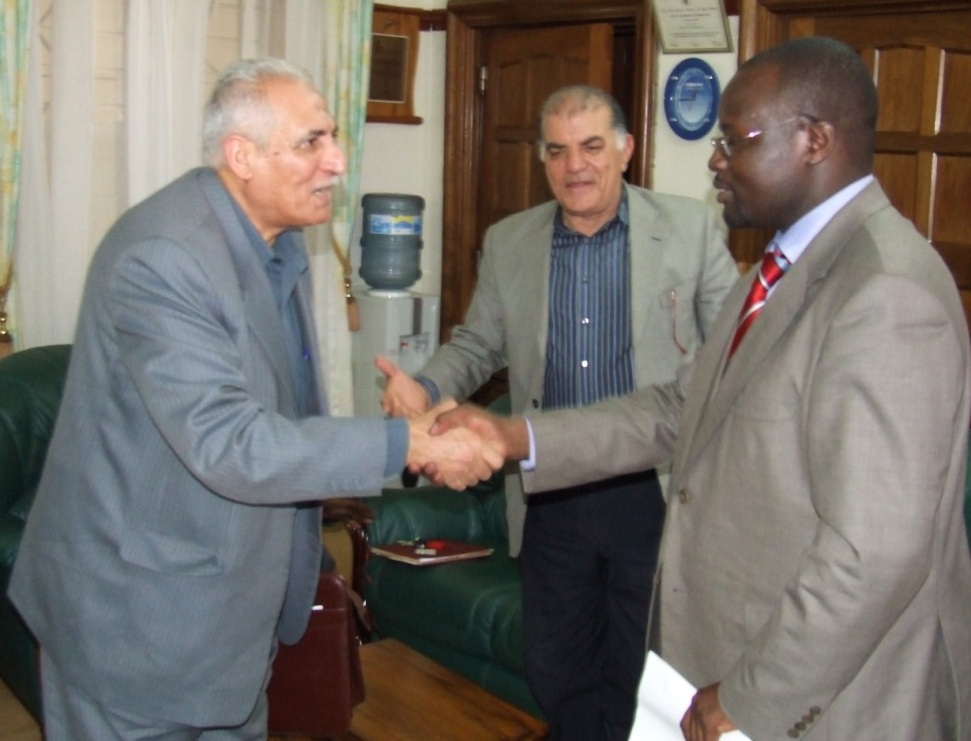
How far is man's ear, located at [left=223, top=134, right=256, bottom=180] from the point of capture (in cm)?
201

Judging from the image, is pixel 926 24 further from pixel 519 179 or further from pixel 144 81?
pixel 144 81

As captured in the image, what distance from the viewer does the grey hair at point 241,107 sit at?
2018 mm

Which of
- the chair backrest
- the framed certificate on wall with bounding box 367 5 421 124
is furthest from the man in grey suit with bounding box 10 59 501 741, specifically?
the framed certificate on wall with bounding box 367 5 421 124

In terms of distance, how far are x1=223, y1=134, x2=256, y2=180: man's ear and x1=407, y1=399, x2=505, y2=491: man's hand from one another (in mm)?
532

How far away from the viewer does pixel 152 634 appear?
6.08 ft

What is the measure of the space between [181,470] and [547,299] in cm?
118

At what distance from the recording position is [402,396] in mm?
2738

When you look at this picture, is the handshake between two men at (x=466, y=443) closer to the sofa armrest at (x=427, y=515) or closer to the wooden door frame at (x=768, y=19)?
the sofa armrest at (x=427, y=515)

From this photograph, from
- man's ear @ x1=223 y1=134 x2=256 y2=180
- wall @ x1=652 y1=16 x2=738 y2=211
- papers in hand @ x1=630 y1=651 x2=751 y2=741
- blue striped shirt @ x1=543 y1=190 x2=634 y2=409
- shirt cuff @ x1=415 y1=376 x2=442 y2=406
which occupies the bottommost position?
papers in hand @ x1=630 y1=651 x2=751 y2=741

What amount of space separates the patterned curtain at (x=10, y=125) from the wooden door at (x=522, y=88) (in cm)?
189

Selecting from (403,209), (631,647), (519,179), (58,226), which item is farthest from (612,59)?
(631,647)

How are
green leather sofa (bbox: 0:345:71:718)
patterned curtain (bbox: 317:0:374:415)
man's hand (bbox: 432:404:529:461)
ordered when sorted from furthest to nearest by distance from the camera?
patterned curtain (bbox: 317:0:374:415), green leather sofa (bbox: 0:345:71:718), man's hand (bbox: 432:404:529:461)

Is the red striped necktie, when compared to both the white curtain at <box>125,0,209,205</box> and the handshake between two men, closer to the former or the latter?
the handshake between two men

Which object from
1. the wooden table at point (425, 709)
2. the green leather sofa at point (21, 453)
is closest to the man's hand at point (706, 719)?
the wooden table at point (425, 709)
